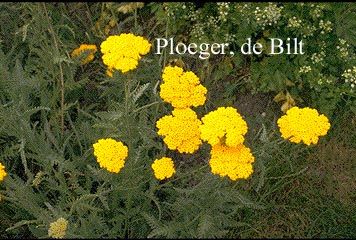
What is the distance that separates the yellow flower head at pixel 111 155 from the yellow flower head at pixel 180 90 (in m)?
0.27

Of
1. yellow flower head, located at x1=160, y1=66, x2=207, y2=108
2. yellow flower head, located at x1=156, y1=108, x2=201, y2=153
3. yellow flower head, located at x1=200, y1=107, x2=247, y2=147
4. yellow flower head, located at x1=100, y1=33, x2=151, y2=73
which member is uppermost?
yellow flower head, located at x1=100, y1=33, x2=151, y2=73

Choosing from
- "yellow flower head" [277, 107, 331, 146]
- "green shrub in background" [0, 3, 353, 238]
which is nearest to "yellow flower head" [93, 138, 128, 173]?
"green shrub in background" [0, 3, 353, 238]

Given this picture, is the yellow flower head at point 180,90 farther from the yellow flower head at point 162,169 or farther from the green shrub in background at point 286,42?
the green shrub in background at point 286,42

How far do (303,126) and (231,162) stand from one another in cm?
33

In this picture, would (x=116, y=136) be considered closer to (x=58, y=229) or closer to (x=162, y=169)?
(x=162, y=169)

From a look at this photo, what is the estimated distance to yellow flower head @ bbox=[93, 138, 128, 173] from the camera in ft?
6.39

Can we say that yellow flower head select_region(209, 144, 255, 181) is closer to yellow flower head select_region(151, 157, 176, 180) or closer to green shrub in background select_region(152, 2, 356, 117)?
yellow flower head select_region(151, 157, 176, 180)

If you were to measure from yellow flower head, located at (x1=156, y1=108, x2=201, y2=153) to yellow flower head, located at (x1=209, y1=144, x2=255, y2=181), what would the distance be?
0.12m

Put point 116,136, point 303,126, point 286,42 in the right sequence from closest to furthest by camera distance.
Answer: point 303,126
point 116,136
point 286,42

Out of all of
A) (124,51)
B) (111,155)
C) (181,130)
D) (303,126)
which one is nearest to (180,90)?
(181,130)

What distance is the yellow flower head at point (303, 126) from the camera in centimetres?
198

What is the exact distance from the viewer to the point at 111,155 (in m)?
1.95

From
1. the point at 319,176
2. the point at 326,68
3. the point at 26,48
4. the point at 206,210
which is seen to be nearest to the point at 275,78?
the point at 326,68

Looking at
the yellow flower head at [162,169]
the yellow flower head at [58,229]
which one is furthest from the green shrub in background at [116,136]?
the yellow flower head at [162,169]
